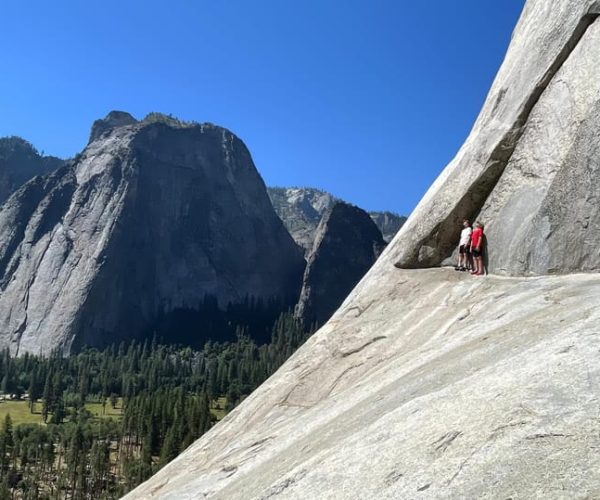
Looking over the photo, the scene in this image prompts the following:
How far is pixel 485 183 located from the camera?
55.2ft

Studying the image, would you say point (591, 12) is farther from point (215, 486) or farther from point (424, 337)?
point (215, 486)

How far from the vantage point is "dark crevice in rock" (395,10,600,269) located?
15.9 m

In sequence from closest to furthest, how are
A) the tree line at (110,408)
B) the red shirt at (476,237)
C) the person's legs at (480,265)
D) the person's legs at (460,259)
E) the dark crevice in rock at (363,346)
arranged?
the dark crevice in rock at (363,346) < the person's legs at (480,265) < the red shirt at (476,237) < the person's legs at (460,259) < the tree line at (110,408)

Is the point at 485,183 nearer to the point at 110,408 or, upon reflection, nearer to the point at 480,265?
the point at 480,265

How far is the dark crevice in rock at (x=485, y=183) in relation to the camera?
1593cm

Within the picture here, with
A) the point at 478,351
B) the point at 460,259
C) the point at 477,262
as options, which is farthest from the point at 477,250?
the point at 478,351

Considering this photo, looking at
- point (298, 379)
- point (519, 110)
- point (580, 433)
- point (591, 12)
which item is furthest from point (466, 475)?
point (591, 12)

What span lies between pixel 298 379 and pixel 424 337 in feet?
11.6

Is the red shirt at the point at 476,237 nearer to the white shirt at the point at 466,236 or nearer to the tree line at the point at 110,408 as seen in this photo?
the white shirt at the point at 466,236

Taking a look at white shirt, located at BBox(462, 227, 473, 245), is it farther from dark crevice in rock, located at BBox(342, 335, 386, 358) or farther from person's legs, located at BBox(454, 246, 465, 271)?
dark crevice in rock, located at BBox(342, 335, 386, 358)

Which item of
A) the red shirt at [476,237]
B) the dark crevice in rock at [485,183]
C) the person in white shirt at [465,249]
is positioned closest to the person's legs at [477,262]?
the red shirt at [476,237]

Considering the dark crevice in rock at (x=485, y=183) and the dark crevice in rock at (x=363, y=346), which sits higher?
the dark crevice in rock at (x=485, y=183)

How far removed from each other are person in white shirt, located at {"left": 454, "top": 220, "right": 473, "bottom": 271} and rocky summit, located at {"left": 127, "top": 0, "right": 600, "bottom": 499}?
0.58 metres

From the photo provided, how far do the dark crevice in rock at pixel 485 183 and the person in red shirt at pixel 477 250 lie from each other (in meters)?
1.23
